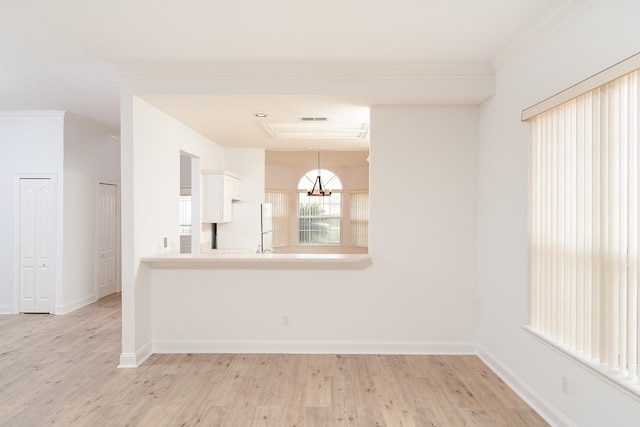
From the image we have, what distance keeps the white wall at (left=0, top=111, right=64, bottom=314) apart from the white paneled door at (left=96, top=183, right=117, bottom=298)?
2.95 feet

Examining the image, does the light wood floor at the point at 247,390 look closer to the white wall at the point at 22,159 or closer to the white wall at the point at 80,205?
the white wall at the point at 80,205

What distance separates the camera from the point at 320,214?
33.1ft

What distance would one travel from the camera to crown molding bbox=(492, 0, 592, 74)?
2.46 metres

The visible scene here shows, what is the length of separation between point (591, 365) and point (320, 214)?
802cm

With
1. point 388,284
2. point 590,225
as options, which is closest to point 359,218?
point 388,284

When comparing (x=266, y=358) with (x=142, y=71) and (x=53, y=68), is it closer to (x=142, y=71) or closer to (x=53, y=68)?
(x=142, y=71)

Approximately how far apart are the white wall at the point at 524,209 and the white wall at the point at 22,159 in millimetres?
5462

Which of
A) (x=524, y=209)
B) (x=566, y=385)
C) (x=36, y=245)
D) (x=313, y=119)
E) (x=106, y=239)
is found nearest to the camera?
(x=566, y=385)

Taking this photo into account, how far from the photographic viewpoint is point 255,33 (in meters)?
2.94

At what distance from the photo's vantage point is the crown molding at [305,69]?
3.53 meters

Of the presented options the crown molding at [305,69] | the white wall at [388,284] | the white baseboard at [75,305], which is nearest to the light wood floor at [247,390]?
the white wall at [388,284]

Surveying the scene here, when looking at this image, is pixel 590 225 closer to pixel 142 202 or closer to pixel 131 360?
pixel 142 202

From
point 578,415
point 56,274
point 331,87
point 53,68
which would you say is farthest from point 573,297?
point 56,274

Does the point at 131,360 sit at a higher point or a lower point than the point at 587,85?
lower
